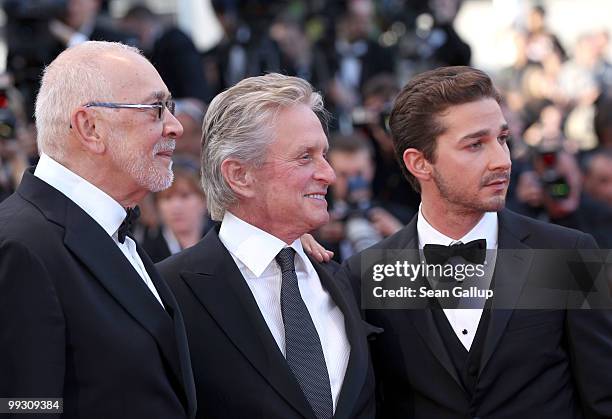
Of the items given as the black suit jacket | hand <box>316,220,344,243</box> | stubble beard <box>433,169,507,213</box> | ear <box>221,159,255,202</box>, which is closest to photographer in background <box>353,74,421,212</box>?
hand <box>316,220,344,243</box>

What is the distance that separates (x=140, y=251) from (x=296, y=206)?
56 cm

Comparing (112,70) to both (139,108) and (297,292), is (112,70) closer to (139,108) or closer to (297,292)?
(139,108)

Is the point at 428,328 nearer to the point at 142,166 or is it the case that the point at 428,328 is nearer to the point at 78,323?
the point at 142,166

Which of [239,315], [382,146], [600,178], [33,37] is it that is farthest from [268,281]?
[382,146]

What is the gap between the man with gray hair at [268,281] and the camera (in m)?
3.17

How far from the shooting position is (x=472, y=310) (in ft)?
11.6

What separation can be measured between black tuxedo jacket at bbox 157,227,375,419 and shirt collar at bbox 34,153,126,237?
0.47 meters

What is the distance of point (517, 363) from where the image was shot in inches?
134

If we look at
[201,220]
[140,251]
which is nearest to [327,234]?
[201,220]

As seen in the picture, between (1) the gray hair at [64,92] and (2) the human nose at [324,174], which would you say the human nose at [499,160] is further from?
(1) the gray hair at [64,92]

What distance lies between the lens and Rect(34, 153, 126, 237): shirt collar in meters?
2.88

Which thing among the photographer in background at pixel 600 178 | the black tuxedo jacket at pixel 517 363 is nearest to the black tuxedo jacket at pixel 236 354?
the black tuxedo jacket at pixel 517 363

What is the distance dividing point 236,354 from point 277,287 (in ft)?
0.95

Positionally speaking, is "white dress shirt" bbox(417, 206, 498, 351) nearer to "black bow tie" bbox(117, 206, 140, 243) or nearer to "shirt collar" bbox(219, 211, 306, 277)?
"shirt collar" bbox(219, 211, 306, 277)
